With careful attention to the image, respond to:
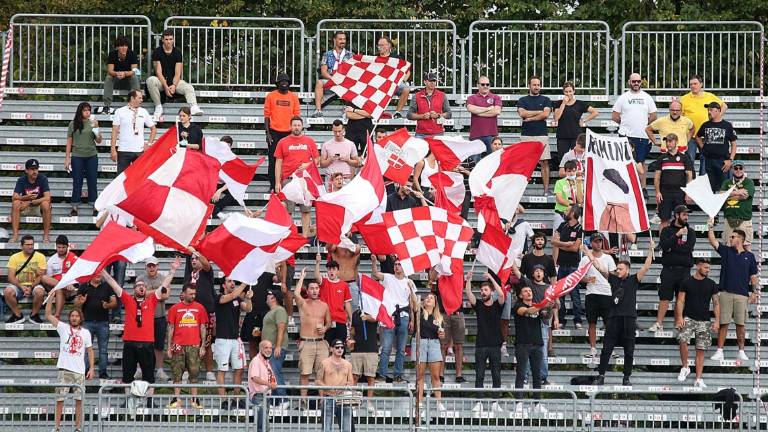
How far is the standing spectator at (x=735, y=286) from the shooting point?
91.2 ft

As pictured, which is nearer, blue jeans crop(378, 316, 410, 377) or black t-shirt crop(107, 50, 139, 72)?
blue jeans crop(378, 316, 410, 377)

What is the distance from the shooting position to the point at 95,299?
2705cm

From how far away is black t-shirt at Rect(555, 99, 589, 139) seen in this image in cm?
3016

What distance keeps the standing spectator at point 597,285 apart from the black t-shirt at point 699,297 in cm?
124

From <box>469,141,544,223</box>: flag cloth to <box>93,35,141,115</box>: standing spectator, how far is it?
23.9ft

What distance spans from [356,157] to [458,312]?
132 inches

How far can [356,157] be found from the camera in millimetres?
29078

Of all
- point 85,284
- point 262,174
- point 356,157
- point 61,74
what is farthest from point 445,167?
point 61,74

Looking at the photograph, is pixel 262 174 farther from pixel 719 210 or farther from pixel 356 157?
pixel 719 210

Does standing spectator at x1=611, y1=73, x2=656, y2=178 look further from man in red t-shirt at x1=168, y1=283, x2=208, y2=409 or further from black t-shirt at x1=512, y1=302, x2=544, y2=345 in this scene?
man in red t-shirt at x1=168, y1=283, x2=208, y2=409

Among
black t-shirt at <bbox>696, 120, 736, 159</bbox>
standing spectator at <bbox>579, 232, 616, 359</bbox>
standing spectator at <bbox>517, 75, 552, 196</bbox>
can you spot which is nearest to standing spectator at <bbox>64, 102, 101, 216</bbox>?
standing spectator at <bbox>517, 75, 552, 196</bbox>

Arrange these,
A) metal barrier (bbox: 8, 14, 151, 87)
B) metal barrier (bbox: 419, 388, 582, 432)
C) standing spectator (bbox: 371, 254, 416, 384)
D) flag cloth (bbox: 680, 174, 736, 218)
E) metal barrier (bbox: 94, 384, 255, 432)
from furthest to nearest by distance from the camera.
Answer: metal barrier (bbox: 8, 14, 151, 87), flag cloth (bbox: 680, 174, 736, 218), standing spectator (bbox: 371, 254, 416, 384), metal barrier (bbox: 419, 388, 582, 432), metal barrier (bbox: 94, 384, 255, 432)

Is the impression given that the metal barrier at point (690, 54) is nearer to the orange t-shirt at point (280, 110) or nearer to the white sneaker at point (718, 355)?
the white sneaker at point (718, 355)

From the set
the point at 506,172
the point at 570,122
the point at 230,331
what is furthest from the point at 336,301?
the point at 570,122
